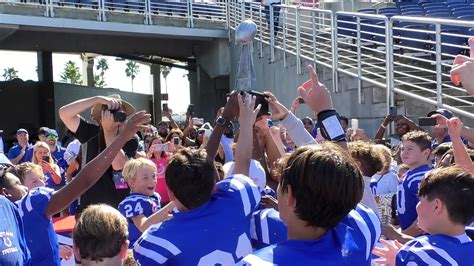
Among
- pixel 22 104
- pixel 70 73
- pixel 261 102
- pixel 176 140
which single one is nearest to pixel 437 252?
pixel 261 102

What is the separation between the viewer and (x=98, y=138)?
4.56m

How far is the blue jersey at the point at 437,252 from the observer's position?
7.67ft

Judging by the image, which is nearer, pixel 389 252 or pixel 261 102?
pixel 389 252

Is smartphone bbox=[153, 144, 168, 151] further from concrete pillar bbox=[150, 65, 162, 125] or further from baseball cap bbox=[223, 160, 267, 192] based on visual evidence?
concrete pillar bbox=[150, 65, 162, 125]

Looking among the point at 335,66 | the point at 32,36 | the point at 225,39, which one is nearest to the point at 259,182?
the point at 335,66

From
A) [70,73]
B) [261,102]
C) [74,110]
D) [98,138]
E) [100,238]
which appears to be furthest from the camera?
[70,73]

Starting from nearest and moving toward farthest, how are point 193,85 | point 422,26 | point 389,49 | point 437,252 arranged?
point 437,252 < point 389,49 < point 422,26 < point 193,85

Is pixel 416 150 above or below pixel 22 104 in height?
above

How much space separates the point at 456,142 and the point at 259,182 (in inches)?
42.8

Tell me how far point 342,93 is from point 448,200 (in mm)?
8693

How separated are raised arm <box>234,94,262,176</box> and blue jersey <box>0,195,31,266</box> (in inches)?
40.9

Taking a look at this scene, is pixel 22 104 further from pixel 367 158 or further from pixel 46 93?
pixel 367 158

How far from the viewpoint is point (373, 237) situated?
6.93ft

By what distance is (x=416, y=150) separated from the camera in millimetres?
4289
